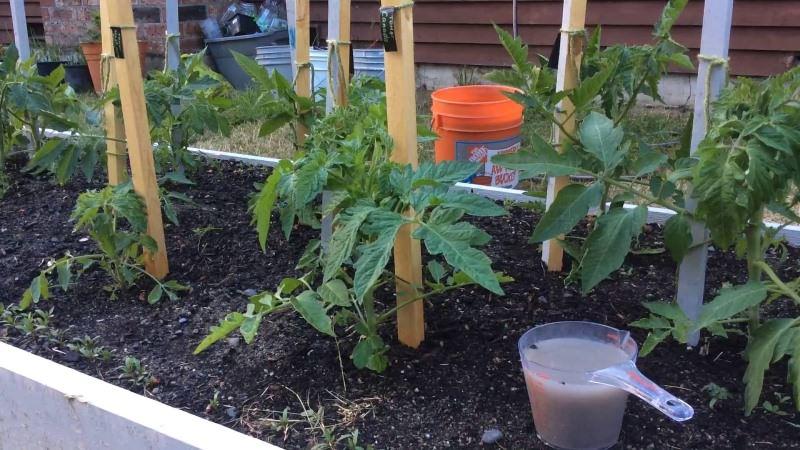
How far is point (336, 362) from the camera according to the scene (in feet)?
6.46

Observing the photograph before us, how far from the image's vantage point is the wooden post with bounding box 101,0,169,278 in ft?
7.40

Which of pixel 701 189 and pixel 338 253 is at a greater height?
pixel 701 189

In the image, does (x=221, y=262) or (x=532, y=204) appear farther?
(x=532, y=204)

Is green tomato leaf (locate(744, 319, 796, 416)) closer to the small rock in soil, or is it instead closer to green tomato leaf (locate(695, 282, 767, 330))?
green tomato leaf (locate(695, 282, 767, 330))

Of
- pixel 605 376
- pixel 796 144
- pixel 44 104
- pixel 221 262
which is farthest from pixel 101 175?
pixel 796 144

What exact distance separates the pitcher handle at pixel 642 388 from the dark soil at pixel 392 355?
234mm

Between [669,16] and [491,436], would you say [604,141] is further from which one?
[491,436]

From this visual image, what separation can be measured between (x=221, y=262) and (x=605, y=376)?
1.53 m

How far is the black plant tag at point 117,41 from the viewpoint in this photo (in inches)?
88.4

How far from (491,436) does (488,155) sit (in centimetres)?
229

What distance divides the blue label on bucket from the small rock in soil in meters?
2.16

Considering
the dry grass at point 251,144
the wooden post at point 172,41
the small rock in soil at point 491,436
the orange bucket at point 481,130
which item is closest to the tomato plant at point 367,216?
the small rock in soil at point 491,436

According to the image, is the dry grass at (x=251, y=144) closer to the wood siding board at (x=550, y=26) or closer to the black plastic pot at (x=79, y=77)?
the wood siding board at (x=550, y=26)

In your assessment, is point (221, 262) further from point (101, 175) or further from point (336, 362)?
point (101, 175)
